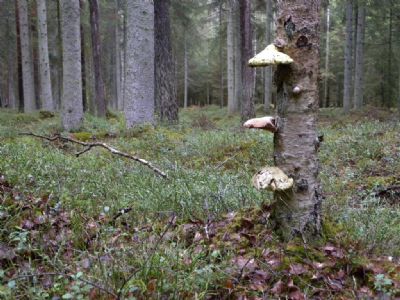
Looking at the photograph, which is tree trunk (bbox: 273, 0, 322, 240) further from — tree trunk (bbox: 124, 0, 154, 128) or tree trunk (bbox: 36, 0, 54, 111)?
tree trunk (bbox: 36, 0, 54, 111)

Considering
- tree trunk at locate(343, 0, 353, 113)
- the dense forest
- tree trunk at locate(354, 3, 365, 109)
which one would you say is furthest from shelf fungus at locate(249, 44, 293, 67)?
tree trunk at locate(354, 3, 365, 109)

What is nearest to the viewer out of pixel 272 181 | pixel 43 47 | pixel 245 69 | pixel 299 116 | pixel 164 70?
pixel 272 181

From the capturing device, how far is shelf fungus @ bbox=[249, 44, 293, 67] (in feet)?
8.51

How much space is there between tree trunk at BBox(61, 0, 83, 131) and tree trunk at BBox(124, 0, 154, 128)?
1668 millimetres

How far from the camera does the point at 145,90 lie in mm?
10031

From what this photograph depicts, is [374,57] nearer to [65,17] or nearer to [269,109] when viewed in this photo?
[269,109]

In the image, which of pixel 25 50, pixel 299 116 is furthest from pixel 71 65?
pixel 25 50

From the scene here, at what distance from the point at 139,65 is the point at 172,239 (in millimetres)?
7468

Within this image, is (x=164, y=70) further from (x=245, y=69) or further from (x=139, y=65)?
(x=245, y=69)

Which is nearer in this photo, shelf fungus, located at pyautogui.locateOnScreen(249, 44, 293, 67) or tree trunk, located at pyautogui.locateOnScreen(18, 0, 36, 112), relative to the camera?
shelf fungus, located at pyautogui.locateOnScreen(249, 44, 293, 67)

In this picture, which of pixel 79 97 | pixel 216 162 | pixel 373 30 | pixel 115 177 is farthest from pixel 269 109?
pixel 115 177

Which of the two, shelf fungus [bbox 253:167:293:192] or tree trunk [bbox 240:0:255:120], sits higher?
tree trunk [bbox 240:0:255:120]

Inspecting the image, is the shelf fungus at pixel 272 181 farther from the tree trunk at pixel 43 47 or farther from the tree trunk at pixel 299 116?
the tree trunk at pixel 43 47

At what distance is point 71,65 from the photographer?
10.8 meters
